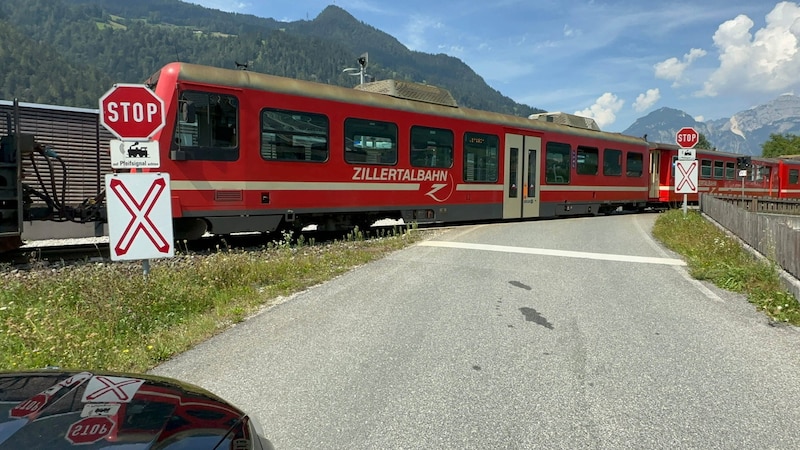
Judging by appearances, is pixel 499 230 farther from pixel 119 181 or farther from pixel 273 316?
pixel 119 181

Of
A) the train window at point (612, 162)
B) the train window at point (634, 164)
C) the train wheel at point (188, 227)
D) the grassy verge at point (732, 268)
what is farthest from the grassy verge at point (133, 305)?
the train window at point (634, 164)

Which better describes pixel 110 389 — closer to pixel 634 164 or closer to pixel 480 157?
pixel 480 157

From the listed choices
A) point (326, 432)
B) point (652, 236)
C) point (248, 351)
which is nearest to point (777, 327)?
point (326, 432)

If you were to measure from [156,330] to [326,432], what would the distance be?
9.10ft

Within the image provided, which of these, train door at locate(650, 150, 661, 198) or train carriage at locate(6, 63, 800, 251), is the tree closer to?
train door at locate(650, 150, 661, 198)

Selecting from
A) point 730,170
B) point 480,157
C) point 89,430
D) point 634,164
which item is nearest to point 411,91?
point 480,157

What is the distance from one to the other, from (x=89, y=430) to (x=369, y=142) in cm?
1003

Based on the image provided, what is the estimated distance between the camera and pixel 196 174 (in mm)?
8797

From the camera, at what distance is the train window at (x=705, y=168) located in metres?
24.6

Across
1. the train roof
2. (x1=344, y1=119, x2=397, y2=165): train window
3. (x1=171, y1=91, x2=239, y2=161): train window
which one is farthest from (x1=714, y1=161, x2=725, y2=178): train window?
(x1=171, y1=91, x2=239, y2=161): train window

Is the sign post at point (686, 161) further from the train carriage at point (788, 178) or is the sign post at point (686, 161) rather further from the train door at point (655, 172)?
the train carriage at point (788, 178)

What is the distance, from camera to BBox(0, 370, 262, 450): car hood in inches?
64.0

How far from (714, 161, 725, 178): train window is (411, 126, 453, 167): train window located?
19.4 metres

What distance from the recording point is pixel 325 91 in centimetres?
1052
